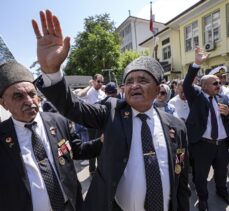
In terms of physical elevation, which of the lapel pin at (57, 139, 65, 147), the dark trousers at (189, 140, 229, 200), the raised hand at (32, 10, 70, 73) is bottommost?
the dark trousers at (189, 140, 229, 200)

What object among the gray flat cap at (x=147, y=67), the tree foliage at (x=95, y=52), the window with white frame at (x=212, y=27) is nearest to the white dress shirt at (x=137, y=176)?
the gray flat cap at (x=147, y=67)

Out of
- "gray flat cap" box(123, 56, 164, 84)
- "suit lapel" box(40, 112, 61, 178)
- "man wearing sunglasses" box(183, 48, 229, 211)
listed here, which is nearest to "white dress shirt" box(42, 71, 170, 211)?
"gray flat cap" box(123, 56, 164, 84)

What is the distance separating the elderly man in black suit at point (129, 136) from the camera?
1.64m

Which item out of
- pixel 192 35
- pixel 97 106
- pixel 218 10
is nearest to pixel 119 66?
pixel 192 35

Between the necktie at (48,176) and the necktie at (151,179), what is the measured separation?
661 millimetres

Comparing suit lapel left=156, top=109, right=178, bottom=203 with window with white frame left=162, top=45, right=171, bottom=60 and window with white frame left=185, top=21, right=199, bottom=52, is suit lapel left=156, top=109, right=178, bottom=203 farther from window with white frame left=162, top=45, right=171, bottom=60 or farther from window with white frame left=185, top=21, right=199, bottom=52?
window with white frame left=162, top=45, right=171, bottom=60

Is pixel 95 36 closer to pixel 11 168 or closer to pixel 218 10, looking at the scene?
pixel 218 10

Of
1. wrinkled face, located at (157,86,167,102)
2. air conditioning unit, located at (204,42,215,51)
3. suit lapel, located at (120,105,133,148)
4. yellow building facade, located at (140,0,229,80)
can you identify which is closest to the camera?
suit lapel, located at (120,105,133,148)

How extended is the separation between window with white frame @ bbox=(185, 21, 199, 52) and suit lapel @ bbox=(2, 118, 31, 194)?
1777cm

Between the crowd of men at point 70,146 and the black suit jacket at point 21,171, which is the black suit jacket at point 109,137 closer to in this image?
the crowd of men at point 70,146

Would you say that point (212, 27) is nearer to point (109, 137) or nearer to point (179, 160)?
point (179, 160)

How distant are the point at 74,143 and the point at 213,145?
7.68 feet

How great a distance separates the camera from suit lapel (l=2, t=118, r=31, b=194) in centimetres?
191

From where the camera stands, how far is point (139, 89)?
1.91 m
